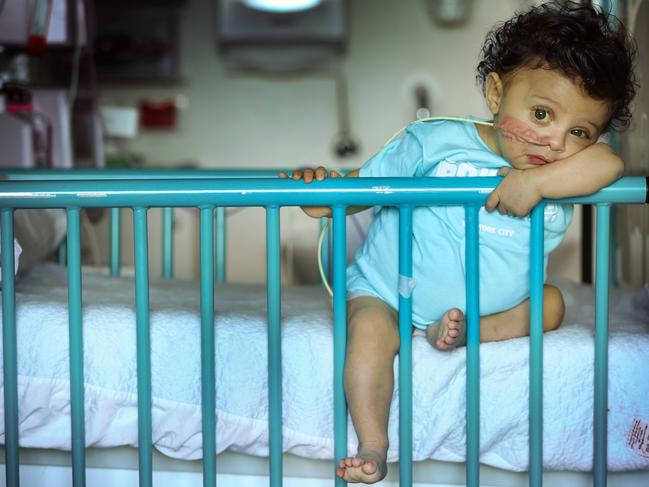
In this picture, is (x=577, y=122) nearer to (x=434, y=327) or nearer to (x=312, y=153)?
(x=434, y=327)

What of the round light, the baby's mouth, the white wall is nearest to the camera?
the baby's mouth

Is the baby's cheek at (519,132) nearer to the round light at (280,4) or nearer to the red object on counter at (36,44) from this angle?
the red object on counter at (36,44)

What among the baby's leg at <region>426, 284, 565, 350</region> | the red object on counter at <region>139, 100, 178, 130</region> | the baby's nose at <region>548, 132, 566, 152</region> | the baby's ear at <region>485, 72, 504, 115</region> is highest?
the red object on counter at <region>139, 100, 178, 130</region>

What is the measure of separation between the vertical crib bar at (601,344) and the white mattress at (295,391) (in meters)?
0.04

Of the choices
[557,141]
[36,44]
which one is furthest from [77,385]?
[36,44]

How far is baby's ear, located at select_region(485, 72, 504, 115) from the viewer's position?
127 cm

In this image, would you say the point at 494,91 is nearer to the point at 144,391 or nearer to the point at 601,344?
the point at 601,344

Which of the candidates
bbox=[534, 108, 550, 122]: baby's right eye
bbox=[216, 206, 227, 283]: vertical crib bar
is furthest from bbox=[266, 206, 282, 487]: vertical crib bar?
bbox=[216, 206, 227, 283]: vertical crib bar

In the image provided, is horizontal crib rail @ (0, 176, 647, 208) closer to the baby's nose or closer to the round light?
the baby's nose

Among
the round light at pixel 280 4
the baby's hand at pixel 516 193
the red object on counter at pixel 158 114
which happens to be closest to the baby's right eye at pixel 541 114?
the baby's hand at pixel 516 193

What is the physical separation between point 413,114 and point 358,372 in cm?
213

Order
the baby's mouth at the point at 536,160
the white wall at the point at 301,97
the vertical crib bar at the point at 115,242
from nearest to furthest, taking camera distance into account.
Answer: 1. the baby's mouth at the point at 536,160
2. the vertical crib bar at the point at 115,242
3. the white wall at the point at 301,97

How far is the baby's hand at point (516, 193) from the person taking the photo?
3.61ft

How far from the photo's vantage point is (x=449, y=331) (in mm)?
1183
